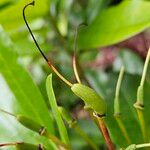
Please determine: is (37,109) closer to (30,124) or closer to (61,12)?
(30,124)

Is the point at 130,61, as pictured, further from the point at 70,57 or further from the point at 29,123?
the point at 29,123

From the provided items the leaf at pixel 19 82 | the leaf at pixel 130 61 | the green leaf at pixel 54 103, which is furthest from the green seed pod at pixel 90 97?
the leaf at pixel 130 61

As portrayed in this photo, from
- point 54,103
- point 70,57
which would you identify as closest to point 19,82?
point 54,103

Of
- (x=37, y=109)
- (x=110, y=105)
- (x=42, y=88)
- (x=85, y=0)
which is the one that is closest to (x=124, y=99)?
(x=110, y=105)

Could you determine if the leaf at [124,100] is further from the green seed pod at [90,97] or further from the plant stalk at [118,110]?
the green seed pod at [90,97]

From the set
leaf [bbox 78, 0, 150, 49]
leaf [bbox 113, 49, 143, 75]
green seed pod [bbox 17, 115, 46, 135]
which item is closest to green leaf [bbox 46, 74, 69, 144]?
green seed pod [bbox 17, 115, 46, 135]

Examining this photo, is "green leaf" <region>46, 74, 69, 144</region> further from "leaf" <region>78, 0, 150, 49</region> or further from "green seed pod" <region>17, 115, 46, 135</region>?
"leaf" <region>78, 0, 150, 49</region>
